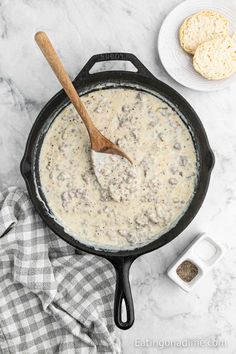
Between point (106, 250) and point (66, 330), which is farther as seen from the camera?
point (66, 330)

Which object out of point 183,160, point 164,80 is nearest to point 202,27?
point 164,80

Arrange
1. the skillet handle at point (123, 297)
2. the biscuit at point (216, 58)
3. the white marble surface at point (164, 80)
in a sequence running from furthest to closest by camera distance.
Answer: the white marble surface at point (164, 80) < the biscuit at point (216, 58) < the skillet handle at point (123, 297)

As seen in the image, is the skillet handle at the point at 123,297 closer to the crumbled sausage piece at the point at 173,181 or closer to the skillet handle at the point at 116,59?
the crumbled sausage piece at the point at 173,181

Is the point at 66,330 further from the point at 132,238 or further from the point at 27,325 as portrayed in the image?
the point at 132,238

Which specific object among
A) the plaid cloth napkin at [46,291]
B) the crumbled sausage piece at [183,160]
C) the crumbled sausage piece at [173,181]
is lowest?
the plaid cloth napkin at [46,291]

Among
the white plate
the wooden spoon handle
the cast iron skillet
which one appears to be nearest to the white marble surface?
the white plate

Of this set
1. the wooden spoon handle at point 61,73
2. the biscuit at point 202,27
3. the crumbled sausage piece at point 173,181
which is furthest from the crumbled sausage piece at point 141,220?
the biscuit at point 202,27

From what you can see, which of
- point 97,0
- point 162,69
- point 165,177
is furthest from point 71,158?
point 97,0
